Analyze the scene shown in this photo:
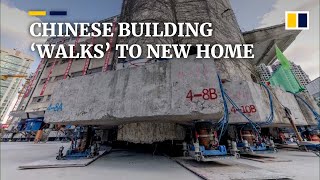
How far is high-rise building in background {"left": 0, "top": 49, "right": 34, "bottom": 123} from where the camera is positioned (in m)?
61.8

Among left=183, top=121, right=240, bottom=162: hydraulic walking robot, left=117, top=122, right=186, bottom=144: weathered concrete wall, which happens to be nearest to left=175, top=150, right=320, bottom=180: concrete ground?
left=183, top=121, right=240, bottom=162: hydraulic walking robot

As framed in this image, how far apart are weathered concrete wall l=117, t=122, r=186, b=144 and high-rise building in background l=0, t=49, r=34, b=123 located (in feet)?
250

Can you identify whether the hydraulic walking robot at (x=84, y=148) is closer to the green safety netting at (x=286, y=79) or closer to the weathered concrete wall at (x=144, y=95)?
the weathered concrete wall at (x=144, y=95)

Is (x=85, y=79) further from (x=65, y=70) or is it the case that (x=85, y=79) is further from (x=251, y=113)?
(x=65, y=70)

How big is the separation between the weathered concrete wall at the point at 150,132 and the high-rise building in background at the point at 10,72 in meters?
76.1

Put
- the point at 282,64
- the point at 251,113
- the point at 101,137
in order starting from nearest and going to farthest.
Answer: the point at 251,113 < the point at 101,137 < the point at 282,64

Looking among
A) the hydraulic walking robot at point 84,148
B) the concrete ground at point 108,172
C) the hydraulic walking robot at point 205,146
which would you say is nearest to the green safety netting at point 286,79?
the hydraulic walking robot at point 205,146

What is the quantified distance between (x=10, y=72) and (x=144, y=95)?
7877cm

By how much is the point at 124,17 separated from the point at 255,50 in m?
11.7

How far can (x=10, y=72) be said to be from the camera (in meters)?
63.0

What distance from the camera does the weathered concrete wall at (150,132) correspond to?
591 cm

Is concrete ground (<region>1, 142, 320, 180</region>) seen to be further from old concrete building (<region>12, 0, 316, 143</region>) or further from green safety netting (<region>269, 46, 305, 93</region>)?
green safety netting (<region>269, 46, 305, 93</region>)

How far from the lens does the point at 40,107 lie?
2959 centimetres

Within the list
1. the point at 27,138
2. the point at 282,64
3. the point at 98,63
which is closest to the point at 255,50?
the point at 282,64
